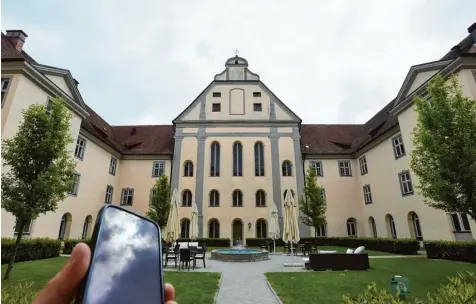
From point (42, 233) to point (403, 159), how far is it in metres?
28.6

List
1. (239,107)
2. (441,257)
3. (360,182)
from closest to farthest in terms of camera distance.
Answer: (441,257)
(360,182)
(239,107)

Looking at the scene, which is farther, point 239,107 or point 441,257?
point 239,107

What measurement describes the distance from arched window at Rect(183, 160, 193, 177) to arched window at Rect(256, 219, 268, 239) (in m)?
9.51

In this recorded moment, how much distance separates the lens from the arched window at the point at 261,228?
2795 cm

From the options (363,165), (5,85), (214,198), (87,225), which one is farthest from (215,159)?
(5,85)

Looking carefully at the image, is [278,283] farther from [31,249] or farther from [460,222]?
[460,222]

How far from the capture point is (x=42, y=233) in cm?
1792

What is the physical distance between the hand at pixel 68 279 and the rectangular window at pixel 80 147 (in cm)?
2454

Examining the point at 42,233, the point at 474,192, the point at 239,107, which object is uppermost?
the point at 239,107

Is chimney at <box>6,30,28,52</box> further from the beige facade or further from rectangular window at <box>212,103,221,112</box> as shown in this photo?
rectangular window at <box>212,103,221,112</box>

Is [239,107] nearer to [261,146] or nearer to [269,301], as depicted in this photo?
[261,146]

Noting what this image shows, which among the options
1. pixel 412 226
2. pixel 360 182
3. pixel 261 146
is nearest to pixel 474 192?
pixel 412 226

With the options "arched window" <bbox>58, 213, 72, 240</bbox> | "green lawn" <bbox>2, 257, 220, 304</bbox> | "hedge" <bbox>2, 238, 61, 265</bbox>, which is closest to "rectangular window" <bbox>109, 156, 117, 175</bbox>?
"arched window" <bbox>58, 213, 72, 240</bbox>

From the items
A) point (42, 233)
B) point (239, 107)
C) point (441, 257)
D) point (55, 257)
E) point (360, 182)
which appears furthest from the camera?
point (239, 107)
